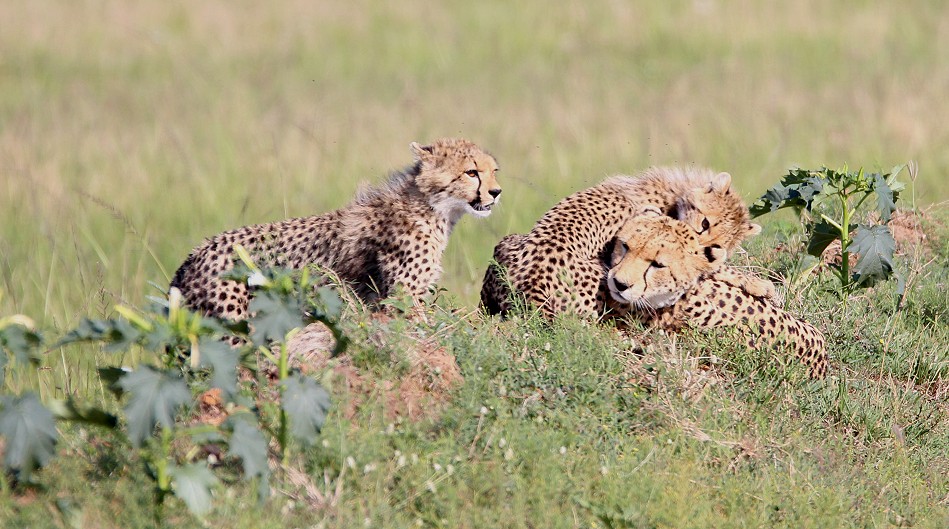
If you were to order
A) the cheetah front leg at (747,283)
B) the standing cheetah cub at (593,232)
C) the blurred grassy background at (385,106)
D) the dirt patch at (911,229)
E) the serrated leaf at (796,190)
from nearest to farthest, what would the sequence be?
the standing cheetah cub at (593,232), the cheetah front leg at (747,283), the serrated leaf at (796,190), the dirt patch at (911,229), the blurred grassy background at (385,106)

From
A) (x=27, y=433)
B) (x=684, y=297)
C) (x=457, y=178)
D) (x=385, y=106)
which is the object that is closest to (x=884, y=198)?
(x=684, y=297)

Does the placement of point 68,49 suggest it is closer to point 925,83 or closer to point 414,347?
point 925,83

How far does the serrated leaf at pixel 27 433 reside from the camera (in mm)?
3084

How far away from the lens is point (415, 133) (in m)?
9.76

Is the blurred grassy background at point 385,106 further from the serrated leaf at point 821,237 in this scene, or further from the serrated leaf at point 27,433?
the serrated leaf at point 27,433

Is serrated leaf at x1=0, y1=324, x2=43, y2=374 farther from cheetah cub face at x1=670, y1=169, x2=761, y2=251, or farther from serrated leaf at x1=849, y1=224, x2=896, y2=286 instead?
serrated leaf at x1=849, y1=224, x2=896, y2=286

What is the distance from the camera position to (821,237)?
5.03 m

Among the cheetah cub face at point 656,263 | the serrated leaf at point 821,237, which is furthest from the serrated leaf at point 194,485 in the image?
the serrated leaf at point 821,237

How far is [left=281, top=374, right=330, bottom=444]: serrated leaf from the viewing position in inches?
128

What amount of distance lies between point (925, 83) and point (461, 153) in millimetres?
6693

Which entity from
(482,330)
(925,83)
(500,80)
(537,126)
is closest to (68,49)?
(500,80)

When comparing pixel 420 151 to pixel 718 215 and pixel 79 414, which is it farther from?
pixel 79 414

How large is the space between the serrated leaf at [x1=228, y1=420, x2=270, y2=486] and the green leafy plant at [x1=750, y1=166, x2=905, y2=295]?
102 inches

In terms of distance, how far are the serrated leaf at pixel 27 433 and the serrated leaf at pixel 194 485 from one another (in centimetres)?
32
